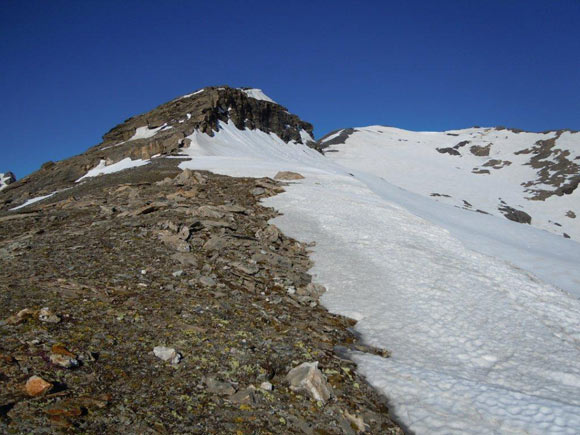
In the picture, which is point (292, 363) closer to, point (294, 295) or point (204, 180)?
point (294, 295)

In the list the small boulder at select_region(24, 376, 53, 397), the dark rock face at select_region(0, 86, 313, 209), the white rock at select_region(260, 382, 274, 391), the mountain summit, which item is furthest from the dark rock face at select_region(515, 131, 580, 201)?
the small boulder at select_region(24, 376, 53, 397)

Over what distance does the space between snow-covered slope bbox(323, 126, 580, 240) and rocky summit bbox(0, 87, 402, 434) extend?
243 ft

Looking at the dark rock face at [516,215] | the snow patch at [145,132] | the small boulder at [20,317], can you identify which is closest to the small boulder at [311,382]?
the small boulder at [20,317]

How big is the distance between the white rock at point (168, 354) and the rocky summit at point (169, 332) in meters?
0.02

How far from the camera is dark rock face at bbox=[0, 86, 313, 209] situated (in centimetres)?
4666

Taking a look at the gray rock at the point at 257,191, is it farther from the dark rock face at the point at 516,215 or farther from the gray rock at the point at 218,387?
the dark rock face at the point at 516,215

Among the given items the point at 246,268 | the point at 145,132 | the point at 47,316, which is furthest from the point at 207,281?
the point at 145,132

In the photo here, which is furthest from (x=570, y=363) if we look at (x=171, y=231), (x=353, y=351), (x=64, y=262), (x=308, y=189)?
(x=308, y=189)

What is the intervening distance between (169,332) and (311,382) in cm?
294

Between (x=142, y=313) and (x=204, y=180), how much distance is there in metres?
16.7

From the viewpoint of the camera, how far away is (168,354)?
6.31 m

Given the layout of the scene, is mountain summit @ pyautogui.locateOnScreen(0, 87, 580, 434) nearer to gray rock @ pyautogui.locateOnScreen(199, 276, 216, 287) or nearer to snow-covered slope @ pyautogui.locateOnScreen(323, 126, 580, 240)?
gray rock @ pyautogui.locateOnScreen(199, 276, 216, 287)

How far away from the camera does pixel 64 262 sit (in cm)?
1027

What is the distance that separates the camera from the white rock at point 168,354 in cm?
622
